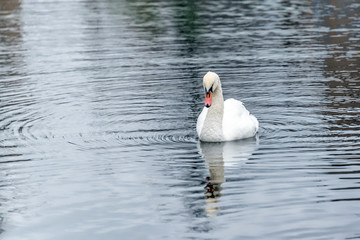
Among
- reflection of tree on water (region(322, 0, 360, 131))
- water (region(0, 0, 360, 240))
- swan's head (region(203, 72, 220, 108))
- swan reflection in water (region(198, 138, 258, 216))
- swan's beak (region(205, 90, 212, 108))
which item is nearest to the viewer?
water (region(0, 0, 360, 240))

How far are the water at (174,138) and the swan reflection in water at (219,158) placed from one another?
0.12 feet

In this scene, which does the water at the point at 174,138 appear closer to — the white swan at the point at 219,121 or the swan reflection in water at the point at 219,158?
the swan reflection in water at the point at 219,158

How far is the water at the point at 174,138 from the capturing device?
12766mm

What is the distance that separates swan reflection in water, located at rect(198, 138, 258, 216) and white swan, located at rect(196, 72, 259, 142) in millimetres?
150

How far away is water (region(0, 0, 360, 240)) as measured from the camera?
12766 mm

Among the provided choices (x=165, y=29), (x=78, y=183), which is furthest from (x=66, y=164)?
(x=165, y=29)

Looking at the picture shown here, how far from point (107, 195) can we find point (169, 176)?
1417mm

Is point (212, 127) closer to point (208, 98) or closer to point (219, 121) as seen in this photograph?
point (219, 121)

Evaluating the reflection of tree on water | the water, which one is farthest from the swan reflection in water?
the reflection of tree on water

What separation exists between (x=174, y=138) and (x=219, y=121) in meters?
0.98

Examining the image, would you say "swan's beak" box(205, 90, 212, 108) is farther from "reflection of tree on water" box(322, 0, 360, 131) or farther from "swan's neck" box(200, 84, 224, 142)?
"reflection of tree on water" box(322, 0, 360, 131)

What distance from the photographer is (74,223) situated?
12750 millimetres

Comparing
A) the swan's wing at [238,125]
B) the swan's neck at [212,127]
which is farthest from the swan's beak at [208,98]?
the swan's wing at [238,125]

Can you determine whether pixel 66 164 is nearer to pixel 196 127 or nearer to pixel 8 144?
pixel 8 144
